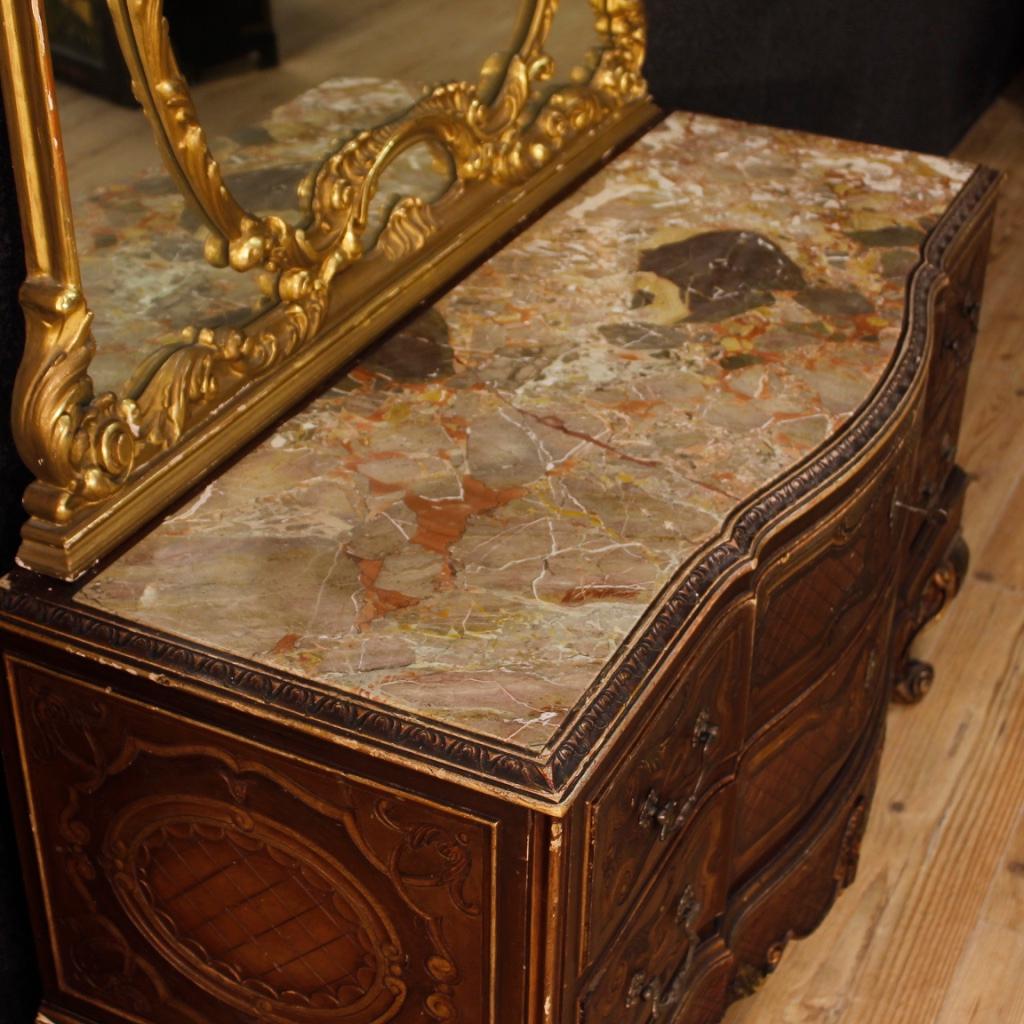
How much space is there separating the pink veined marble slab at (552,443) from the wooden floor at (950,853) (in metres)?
0.85

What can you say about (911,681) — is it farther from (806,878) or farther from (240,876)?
(240,876)

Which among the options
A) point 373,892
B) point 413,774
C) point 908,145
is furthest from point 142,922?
point 908,145

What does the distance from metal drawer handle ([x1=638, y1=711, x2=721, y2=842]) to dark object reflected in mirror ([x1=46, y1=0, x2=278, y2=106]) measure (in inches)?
29.5

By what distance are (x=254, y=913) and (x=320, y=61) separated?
0.83 metres

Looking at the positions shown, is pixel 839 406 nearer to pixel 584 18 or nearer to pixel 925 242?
pixel 925 242

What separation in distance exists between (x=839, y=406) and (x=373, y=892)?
27.8 inches

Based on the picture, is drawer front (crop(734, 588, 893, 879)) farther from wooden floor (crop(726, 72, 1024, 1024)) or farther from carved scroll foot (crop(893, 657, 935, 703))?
carved scroll foot (crop(893, 657, 935, 703))

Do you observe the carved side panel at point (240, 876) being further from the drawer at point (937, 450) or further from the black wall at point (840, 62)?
the black wall at point (840, 62)

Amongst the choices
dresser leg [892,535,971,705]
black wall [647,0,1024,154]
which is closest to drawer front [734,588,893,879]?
dresser leg [892,535,971,705]

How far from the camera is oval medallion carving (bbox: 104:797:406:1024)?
4.23 ft

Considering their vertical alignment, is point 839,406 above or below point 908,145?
above

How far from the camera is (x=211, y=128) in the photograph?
1.39 m

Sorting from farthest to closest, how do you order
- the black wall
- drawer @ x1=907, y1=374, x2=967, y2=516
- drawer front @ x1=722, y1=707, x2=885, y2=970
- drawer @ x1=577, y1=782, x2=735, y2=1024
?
the black wall
drawer @ x1=907, y1=374, x2=967, y2=516
drawer front @ x1=722, y1=707, x2=885, y2=970
drawer @ x1=577, y1=782, x2=735, y2=1024

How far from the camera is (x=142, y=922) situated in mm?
1417
